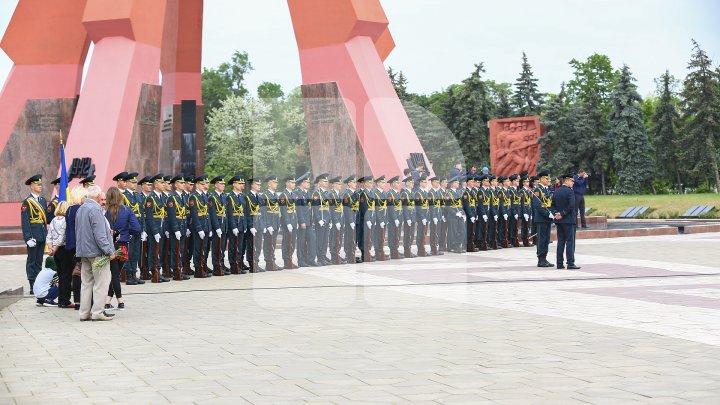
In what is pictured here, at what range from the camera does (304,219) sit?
1566 centimetres

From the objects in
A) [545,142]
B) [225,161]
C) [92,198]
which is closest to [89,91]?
[92,198]

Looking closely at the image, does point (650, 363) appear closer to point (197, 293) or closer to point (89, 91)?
point (197, 293)

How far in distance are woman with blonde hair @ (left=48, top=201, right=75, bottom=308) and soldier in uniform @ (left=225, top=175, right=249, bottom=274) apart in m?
4.00

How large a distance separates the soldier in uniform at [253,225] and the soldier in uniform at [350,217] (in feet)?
5.86

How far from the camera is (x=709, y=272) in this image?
44.1 feet

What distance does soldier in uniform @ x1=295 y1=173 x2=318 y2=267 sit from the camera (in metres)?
15.7

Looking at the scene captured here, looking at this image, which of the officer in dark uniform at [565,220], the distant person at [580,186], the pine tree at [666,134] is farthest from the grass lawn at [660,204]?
the officer in dark uniform at [565,220]

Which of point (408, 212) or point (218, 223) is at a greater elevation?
point (408, 212)

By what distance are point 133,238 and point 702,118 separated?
4205 centimetres

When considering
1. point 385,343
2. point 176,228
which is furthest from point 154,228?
point 385,343

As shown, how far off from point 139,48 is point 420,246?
9459 millimetres

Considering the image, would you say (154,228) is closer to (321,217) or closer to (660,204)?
(321,217)

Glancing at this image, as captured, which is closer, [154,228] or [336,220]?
[154,228]

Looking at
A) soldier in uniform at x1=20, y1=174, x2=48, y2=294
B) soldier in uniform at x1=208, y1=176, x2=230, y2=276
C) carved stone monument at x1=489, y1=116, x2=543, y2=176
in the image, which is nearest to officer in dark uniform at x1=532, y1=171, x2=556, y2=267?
soldier in uniform at x1=208, y1=176, x2=230, y2=276
